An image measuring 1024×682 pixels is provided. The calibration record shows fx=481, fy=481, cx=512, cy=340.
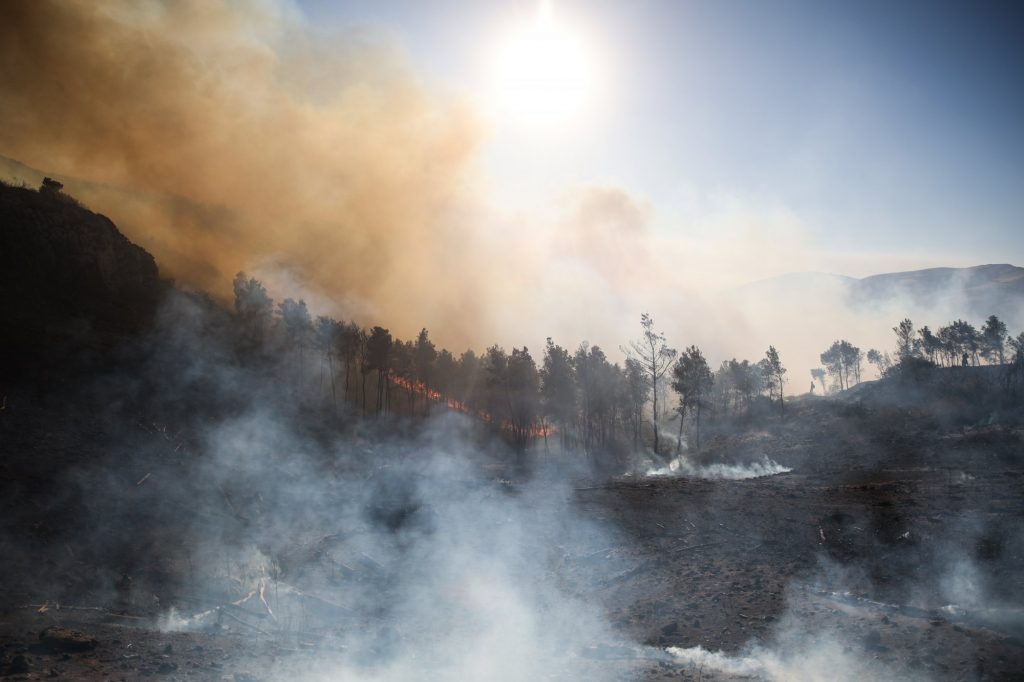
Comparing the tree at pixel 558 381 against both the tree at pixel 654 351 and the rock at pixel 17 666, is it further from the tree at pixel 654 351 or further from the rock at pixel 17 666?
the rock at pixel 17 666

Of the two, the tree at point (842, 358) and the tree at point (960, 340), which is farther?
the tree at point (842, 358)

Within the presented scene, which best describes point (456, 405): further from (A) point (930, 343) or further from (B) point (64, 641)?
(A) point (930, 343)

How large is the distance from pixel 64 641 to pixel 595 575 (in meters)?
12.3

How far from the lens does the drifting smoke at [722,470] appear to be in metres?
33.6

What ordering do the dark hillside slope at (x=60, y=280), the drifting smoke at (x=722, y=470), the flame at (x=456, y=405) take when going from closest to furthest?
1. the dark hillside slope at (x=60, y=280)
2. the drifting smoke at (x=722, y=470)
3. the flame at (x=456, y=405)

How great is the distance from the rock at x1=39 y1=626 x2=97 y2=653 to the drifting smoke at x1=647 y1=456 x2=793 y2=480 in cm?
3103

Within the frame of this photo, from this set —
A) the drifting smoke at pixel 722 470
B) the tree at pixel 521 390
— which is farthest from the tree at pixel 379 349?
the drifting smoke at pixel 722 470

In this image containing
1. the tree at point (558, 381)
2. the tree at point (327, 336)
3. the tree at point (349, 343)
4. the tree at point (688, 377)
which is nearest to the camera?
the tree at point (688, 377)

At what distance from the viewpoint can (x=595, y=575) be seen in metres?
14.4

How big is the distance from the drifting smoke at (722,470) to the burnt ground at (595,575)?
40.1 feet

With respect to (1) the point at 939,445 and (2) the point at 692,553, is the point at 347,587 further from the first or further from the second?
(1) the point at 939,445

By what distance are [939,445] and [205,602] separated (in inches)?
1837

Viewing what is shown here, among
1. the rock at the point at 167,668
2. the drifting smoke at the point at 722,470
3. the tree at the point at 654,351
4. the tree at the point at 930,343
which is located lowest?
the rock at the point at 167,668

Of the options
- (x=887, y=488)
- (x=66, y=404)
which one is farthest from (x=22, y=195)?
(x=887, y=488)
